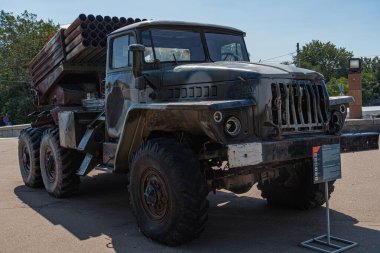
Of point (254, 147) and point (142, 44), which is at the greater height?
point (142, 44)

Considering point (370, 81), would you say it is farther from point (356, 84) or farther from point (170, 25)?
point (170, 25)

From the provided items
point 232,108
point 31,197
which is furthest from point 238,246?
point 31,197

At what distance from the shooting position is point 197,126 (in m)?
4.99

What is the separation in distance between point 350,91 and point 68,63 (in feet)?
43.2

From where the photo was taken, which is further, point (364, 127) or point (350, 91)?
point (350, 91)

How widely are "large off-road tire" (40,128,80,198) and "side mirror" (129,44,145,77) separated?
2537 millimetres

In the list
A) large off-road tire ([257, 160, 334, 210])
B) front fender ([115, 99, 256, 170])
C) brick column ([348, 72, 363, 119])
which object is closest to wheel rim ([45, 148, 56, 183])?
front fender ([115, 99, 256, 170])

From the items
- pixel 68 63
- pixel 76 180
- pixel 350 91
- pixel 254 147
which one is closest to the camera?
pixel 254 147

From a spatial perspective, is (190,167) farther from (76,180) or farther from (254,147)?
(76,180)

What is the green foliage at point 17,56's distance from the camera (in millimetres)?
36597

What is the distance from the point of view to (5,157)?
13.8 meters

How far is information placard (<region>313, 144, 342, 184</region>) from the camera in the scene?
15.3 feet

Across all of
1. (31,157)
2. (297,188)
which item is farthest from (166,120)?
(31,157)

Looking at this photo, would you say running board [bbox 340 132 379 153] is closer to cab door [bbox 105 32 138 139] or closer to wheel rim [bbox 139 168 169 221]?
wheel rim [bbox 139 168 169 221]
